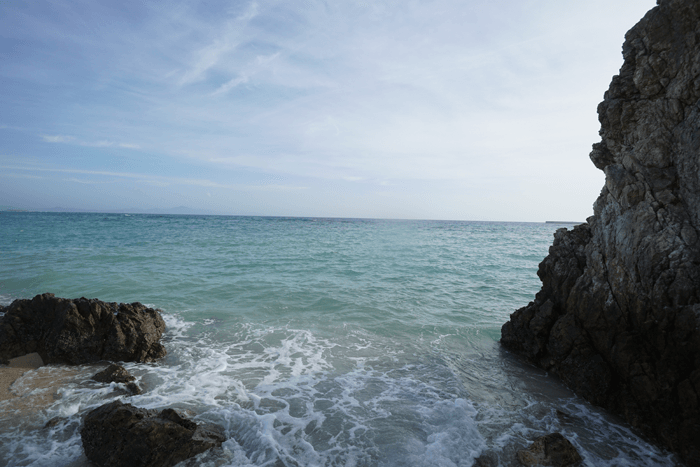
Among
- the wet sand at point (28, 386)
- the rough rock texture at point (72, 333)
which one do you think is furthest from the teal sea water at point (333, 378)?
the rough rock texture at point (72, 333)

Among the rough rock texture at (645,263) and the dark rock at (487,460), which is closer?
the dark rock at (487,460)

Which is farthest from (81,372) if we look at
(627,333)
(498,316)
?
(498,316)

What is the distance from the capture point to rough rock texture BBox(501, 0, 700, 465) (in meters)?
5.38

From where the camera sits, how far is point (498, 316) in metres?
11.6

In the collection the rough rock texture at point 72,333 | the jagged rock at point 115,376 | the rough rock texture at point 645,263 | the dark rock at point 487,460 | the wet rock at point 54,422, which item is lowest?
the dark rock at point 487,460

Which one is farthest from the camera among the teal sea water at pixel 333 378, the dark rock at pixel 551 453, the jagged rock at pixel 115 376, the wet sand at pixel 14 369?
the jagged rock at pixel 115 376

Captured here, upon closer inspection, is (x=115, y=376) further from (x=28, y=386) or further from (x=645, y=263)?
(x=645, y=263)

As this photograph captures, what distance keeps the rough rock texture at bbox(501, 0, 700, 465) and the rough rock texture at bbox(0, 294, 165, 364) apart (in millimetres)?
9606

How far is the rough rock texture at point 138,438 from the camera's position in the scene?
4555 mm

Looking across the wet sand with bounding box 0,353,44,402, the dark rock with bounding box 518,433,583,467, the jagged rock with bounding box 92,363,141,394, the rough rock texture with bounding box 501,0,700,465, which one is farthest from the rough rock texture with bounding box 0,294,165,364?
the rough rock texture with bounding box 501,0,700,465

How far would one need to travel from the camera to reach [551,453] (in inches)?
193

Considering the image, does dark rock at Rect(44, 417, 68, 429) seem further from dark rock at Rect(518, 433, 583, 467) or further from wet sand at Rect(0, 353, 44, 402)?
dark rock at Rect(518, 433, 583, 467)

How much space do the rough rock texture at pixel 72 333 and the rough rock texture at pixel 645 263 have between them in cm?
961

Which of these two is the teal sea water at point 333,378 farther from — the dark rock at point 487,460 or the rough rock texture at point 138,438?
the rough rock texture at point 138,438
